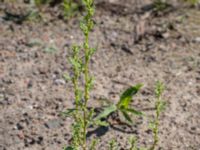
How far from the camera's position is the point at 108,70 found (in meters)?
4.38

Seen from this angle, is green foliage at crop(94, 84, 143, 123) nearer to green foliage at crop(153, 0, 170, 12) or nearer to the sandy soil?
the sandy soil

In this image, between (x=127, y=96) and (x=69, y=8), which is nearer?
(x=127, y=96)

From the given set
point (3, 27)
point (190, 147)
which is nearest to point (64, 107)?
point (190, 147)

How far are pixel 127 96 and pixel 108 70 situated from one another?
2.22 ft

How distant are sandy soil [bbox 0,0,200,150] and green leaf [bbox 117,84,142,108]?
153 millimetres

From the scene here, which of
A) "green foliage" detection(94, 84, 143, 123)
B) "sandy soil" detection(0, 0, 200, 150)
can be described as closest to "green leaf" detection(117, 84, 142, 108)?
"green foliage" detection(94, 84, 143, 123)

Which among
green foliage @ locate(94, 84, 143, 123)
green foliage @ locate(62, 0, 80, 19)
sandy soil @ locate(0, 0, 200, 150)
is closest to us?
sandy soil @ locate(0, 0, 200, 150)

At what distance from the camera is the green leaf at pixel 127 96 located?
373 centimetres

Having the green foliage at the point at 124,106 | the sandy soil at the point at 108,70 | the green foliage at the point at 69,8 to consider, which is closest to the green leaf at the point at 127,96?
the green foliage at the point at 124,106

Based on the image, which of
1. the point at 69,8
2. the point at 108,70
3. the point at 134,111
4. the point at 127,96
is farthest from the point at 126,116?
the point at 69,8

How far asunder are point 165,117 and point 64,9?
2015 mm

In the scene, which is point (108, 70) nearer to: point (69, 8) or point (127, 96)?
point (127, 96)

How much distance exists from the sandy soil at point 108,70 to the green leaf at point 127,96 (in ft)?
0.50

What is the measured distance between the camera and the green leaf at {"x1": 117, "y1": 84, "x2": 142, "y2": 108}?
3.73 metres
